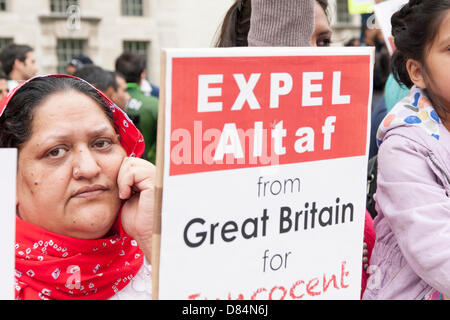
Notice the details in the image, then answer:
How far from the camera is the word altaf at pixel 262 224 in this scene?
139cm

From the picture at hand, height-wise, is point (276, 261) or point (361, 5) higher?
point (361, 5)

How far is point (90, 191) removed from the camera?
1.62 m

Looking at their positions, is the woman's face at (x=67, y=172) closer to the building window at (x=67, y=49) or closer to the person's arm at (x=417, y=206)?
the person's arm at (x=417, y=206)

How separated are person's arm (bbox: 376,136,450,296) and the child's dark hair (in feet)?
1.11

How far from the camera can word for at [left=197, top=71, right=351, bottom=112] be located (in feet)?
4.50

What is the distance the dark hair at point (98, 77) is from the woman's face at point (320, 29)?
2.76 metres

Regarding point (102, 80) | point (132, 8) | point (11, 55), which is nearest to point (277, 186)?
point (102, 80)

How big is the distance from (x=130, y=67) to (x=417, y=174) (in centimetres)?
496

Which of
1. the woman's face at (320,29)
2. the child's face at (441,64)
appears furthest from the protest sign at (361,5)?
the child's face at (441,64)

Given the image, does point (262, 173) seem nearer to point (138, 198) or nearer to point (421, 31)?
point (138, 198)

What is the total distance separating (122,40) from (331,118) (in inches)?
1006

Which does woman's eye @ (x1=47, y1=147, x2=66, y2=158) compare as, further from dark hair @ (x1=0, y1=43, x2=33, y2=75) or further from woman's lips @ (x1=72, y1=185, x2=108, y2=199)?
dark hair @ (x1=0, y1=43, x2=33, y2=75)

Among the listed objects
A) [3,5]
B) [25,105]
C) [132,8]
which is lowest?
[132,8]
